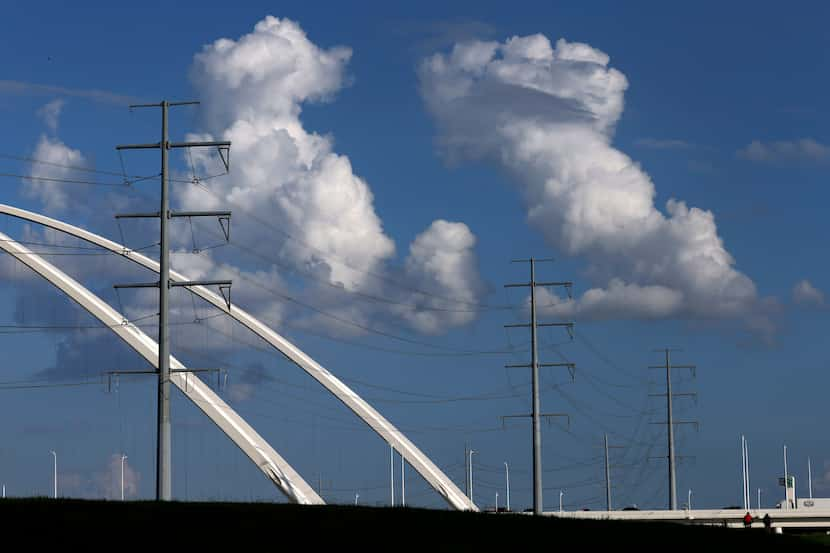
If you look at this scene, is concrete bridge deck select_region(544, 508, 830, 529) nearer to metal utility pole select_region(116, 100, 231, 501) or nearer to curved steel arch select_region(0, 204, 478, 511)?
curved steel arch select_region(0, 204, 478, 511)

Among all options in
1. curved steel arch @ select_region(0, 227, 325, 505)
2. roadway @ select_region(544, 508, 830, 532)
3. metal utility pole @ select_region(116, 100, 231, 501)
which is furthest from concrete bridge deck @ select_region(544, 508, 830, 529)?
metal utility pole @ select_region(116, 100, 231, 501)

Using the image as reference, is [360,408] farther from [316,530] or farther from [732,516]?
[316,530]

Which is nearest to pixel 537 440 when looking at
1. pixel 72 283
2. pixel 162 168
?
pixel 72 283

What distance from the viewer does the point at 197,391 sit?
8138 cm

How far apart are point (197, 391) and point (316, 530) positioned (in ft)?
173

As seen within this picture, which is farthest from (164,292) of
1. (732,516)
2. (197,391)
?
(732,516)

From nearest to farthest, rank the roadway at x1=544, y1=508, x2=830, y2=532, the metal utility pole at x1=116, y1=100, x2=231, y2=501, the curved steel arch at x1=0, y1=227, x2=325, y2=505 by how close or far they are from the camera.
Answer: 1. the metal utility pole at x1=116, y1=100, x2=231, y2=501
2. the curved steel arch at x1=0, y1=227, x2=325, y2=505
3. the roadway at x1=544, y1=508, x2=830, y2=532

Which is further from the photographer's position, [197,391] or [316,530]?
[197,391]

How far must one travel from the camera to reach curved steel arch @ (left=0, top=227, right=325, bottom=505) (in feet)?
250

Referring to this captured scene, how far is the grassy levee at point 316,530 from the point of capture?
91.1 feet

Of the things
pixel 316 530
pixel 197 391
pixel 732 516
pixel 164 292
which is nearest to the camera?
pixel 316 530

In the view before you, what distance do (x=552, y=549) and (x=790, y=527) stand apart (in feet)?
256

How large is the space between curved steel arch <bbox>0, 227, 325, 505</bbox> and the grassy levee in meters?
40.2

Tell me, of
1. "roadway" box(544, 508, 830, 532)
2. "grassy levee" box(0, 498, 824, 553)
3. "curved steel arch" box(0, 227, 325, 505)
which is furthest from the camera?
"roadway" box(544, 508, 830, 532)
